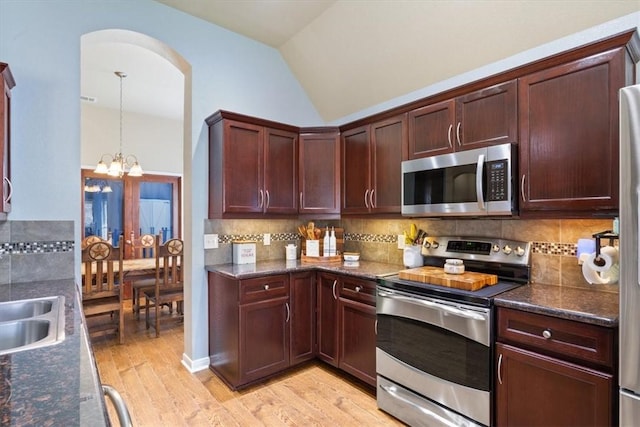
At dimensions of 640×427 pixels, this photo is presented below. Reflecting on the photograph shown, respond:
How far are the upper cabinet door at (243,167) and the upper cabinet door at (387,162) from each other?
0.98m

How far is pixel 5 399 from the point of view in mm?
737

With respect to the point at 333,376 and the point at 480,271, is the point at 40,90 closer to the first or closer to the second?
the point at 333,376

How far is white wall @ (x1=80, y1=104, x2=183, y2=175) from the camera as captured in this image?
5.03m

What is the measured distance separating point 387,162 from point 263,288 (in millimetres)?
1427

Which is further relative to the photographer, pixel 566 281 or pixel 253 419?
pixel 253 419

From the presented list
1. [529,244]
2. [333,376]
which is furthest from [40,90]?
[529,244]

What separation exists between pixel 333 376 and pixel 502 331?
151 cm

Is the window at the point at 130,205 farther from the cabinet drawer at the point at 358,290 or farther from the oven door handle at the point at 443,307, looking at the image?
the oven door handle at the point at 443,307

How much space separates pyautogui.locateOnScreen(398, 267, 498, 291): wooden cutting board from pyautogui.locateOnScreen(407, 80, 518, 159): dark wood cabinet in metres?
0.85

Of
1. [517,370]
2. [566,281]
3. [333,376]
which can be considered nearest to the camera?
[517,370]

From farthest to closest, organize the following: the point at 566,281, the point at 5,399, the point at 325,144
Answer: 1. the point at 325,144
2. the point at 566,281
3. the point at 5,399

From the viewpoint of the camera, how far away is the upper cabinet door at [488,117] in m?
2.04

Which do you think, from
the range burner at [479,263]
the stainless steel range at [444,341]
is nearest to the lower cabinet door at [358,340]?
the stainless steel range at [444,341]

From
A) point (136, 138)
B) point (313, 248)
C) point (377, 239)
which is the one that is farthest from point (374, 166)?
point (136, 138)
